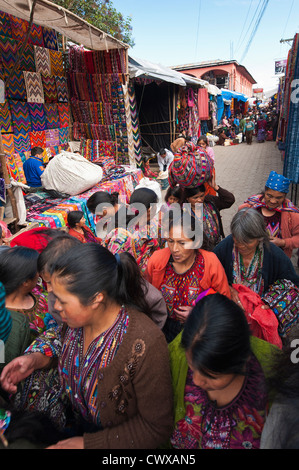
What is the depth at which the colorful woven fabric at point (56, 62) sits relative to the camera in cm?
710

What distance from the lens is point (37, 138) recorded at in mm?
A: 6805

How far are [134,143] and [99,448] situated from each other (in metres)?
7.63

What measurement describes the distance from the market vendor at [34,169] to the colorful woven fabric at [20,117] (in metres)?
0.99

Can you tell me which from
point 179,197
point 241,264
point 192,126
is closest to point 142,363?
point 241,264

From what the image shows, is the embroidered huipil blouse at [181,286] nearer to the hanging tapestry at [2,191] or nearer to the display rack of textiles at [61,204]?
the display rack of textiles at [61,204]

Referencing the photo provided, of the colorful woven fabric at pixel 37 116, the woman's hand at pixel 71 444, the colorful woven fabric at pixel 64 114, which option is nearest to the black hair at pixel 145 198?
the woman's hand at pixel 71 444

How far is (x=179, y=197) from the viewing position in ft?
10.0

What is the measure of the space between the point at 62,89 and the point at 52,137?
1.35 meters

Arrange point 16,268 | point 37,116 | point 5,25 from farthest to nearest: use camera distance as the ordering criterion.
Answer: point 37,116, point 5,25, point 16,268

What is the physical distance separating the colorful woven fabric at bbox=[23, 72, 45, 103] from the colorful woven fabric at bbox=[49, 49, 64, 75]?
694 mm

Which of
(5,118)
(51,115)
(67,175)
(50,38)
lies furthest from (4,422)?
(50,38)

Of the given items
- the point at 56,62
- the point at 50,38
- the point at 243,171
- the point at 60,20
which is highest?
the point at 50,38

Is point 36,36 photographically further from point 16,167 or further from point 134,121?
point 16,167
